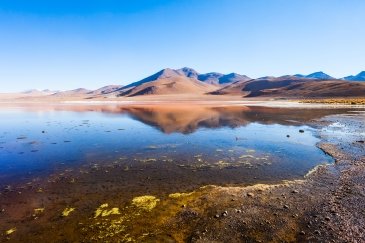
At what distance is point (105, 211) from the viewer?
39.0 feet

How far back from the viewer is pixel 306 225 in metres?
10.3

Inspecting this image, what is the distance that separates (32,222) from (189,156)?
11763 millimetres

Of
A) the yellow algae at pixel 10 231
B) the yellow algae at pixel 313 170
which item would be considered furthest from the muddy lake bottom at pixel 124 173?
the yellow algae at pixel 313 170

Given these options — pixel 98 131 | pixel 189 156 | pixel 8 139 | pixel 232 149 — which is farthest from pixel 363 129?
pixel 8 139

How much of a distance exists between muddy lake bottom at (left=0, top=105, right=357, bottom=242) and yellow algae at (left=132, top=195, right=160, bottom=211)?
0.04 meters

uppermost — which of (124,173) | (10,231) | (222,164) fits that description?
(10,231)

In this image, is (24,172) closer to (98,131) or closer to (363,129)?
(98,131)

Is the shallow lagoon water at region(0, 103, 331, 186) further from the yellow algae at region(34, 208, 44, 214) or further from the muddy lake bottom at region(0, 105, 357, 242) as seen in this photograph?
the yellow algae at region(34, 208, 44, 214)

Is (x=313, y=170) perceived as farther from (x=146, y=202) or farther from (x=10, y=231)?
(x=10, y=231)

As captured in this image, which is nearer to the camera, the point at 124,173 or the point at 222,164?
the point at 124,173

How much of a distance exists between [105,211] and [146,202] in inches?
69.0

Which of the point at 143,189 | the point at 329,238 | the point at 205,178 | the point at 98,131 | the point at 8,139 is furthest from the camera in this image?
the point at 98,131

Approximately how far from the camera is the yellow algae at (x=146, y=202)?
40.3 feet

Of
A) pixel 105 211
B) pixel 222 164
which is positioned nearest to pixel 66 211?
pixel 105 211
